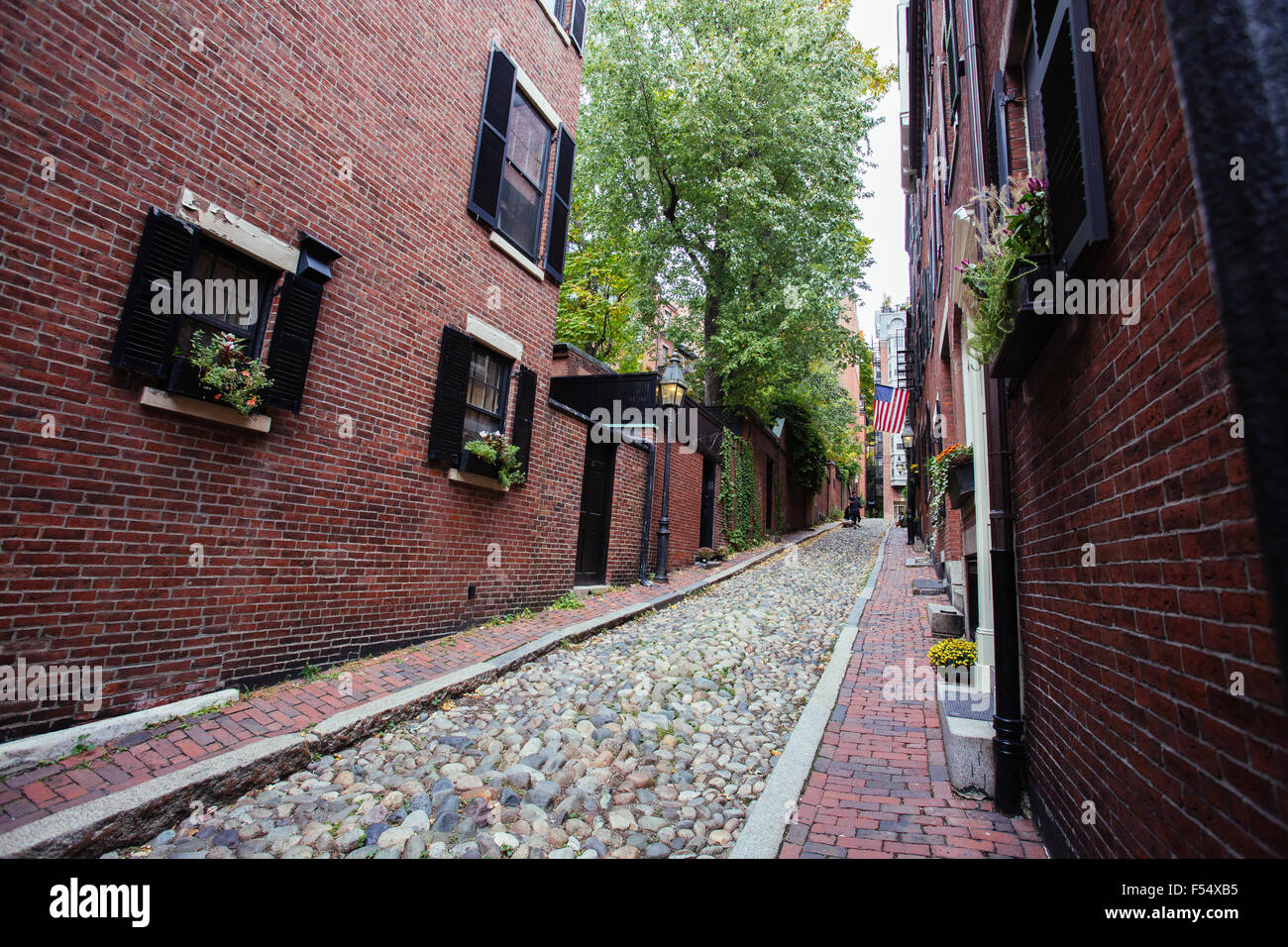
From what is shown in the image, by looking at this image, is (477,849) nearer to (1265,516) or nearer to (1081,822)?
(1081,822)

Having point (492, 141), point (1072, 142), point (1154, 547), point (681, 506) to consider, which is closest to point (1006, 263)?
point (1072, 142)

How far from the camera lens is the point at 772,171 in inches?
675

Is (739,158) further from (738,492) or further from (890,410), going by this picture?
(738,492)

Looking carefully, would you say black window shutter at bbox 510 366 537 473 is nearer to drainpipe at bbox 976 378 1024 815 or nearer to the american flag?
drainpipe at bbox 976 378 1024 815

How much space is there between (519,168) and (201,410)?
578cm

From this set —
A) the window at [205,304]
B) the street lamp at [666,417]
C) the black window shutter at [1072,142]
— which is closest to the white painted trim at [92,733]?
the window at [205,304]

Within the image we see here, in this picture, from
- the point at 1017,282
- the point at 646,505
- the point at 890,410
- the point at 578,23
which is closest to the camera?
the point at 1017,282

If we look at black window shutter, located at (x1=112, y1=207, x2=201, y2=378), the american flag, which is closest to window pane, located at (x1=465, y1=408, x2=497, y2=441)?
black window shutter, located at (x1=112, y1=207, x2=201, y2=378)

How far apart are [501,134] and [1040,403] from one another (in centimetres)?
728

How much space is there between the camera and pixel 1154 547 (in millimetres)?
1940

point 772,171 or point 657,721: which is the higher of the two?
point 772,171

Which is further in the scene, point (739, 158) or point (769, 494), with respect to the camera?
point (769, 494)

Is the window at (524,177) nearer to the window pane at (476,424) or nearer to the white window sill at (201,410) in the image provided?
the window pane at (476,424)
